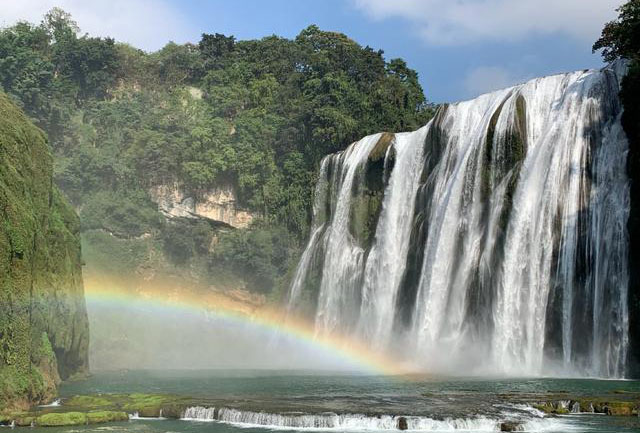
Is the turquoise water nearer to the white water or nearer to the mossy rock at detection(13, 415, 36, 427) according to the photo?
the white water

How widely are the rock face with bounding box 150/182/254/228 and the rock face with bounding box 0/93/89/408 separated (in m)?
22.8

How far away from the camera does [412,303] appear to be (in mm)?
46531

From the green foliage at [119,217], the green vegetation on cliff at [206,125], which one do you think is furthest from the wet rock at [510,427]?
the green foliage at [119,217]

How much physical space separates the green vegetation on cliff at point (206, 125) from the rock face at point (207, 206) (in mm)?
526

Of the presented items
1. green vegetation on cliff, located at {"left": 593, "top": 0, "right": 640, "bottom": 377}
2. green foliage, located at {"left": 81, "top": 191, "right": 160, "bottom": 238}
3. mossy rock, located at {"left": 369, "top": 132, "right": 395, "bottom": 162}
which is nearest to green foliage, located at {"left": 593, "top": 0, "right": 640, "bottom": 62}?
green vegetation on cliff, located at {"left": 593, "top": 0, "right": 640, "bottom": 377}

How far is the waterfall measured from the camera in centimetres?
3488

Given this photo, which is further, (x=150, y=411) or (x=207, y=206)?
(x=207, y=206)

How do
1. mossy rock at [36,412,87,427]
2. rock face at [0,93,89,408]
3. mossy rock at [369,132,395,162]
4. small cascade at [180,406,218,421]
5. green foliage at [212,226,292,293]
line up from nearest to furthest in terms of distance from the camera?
mossy rock at [36,412,87,427] → small cascade at [180,406,218,421] → rock face at [0,93,89,408] → mossy rock at [369,132,395,162] → green foliage at [212,226,292,293]

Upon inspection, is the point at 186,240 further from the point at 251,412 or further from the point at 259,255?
the point at 251,412

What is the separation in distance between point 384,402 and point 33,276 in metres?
16.7

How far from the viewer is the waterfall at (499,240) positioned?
34.9 m

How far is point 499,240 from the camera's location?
39562mm

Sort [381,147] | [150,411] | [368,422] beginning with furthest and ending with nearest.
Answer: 1. [381,147]
2. [150,411]
3. [368,422]

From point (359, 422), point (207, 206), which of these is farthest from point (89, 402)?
point (207, 206)
